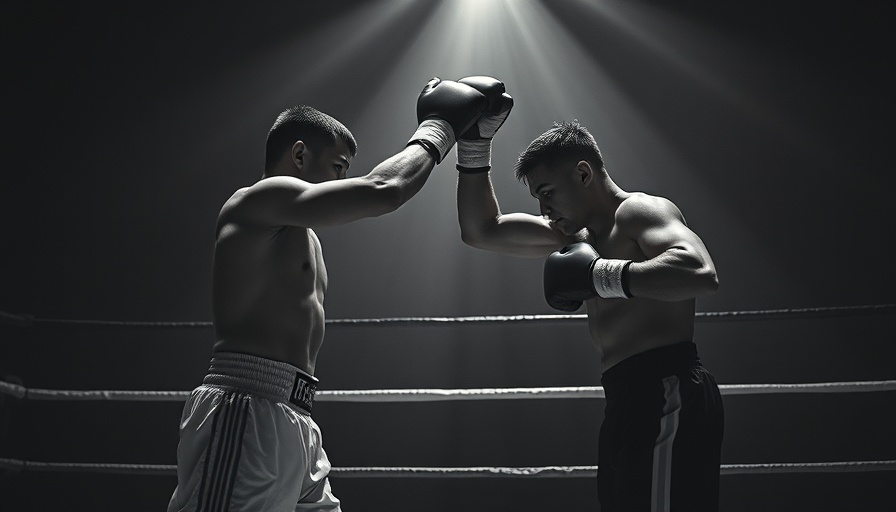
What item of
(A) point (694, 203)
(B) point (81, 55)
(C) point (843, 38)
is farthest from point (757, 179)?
(B) point (81, 55)

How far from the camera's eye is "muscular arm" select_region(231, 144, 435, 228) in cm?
178

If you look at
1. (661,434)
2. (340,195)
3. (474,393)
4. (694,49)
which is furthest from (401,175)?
(694,49)

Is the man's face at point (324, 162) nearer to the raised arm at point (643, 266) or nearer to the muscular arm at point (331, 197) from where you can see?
the muscular arm at point (331, 197)

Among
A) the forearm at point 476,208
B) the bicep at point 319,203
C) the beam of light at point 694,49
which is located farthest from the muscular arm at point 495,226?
the beam of light at point 694,49

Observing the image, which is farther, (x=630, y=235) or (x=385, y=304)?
(x=385, y=304)

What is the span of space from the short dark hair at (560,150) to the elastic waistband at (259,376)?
2.71 ft

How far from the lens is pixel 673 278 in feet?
5.88

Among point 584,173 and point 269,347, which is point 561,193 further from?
point 269,347

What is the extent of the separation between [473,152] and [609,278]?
0.73m

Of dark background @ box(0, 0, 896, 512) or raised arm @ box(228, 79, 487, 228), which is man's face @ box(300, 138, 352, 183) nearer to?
raised arm @ box(228, 79, 487, 228)

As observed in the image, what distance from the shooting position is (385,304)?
4.12m

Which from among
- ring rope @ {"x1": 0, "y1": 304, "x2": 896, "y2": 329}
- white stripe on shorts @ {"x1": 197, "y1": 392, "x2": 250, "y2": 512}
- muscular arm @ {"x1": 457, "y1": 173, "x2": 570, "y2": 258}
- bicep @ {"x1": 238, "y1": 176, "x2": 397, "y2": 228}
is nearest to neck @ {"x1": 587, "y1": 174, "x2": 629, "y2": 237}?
muscular arm @ {"x1": 457, "y1": 173, "x2": 570, "y2": 258}

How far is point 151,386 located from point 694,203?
9.22 feet

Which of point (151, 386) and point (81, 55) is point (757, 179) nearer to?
point (151, 386)
